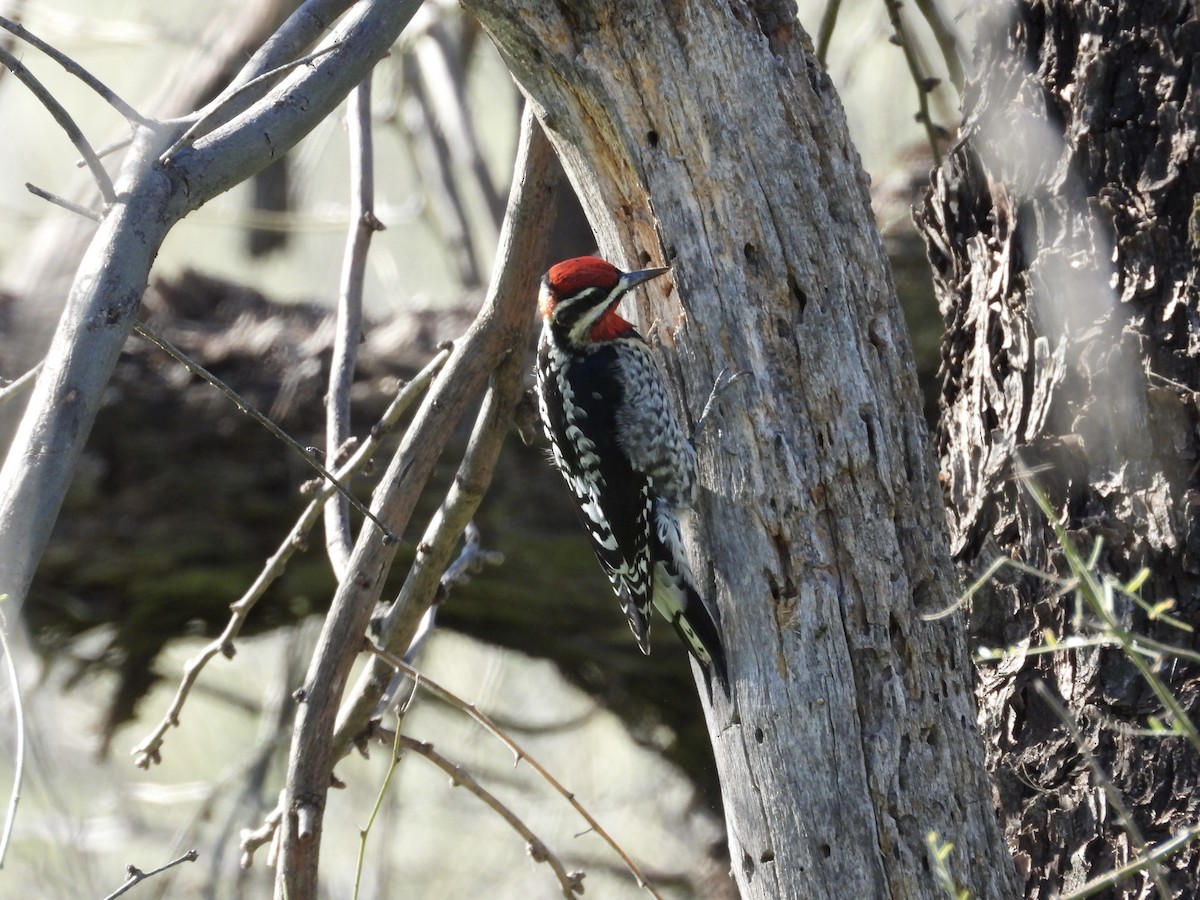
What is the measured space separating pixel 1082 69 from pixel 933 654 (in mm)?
1533

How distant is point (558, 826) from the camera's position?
740 centimetres

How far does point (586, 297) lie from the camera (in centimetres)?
371

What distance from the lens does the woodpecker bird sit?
3717 millimetres

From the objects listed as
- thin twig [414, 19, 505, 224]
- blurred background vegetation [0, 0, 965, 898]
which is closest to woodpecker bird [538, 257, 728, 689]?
blurred background vegetation [0, 0, 965, 898]

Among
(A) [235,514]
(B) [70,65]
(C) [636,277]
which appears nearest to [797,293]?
(C) [636,277]

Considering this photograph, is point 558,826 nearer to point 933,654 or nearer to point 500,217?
point 500,217

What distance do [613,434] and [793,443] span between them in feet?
4.73

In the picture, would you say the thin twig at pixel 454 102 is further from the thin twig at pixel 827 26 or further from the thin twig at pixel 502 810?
the thin twig at pixel 502 810

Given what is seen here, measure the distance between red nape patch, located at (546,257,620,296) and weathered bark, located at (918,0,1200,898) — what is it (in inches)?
39.8

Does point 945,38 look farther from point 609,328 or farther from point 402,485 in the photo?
point 402,485

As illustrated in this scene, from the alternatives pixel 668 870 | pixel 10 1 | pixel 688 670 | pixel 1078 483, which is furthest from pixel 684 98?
pixel 10 1

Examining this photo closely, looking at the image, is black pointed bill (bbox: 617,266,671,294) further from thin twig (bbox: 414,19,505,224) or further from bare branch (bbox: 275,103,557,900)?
thin twig (bbox: 414,19,505,224)

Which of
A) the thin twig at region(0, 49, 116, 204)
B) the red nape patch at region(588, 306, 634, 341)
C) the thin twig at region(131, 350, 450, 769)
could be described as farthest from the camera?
the red nape patch at region(588, 306, 634, 341)

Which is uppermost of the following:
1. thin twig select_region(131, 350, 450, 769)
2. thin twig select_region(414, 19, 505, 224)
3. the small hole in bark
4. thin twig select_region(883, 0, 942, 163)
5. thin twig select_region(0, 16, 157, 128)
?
thin twig select_region(414, 19, 505, 224)
